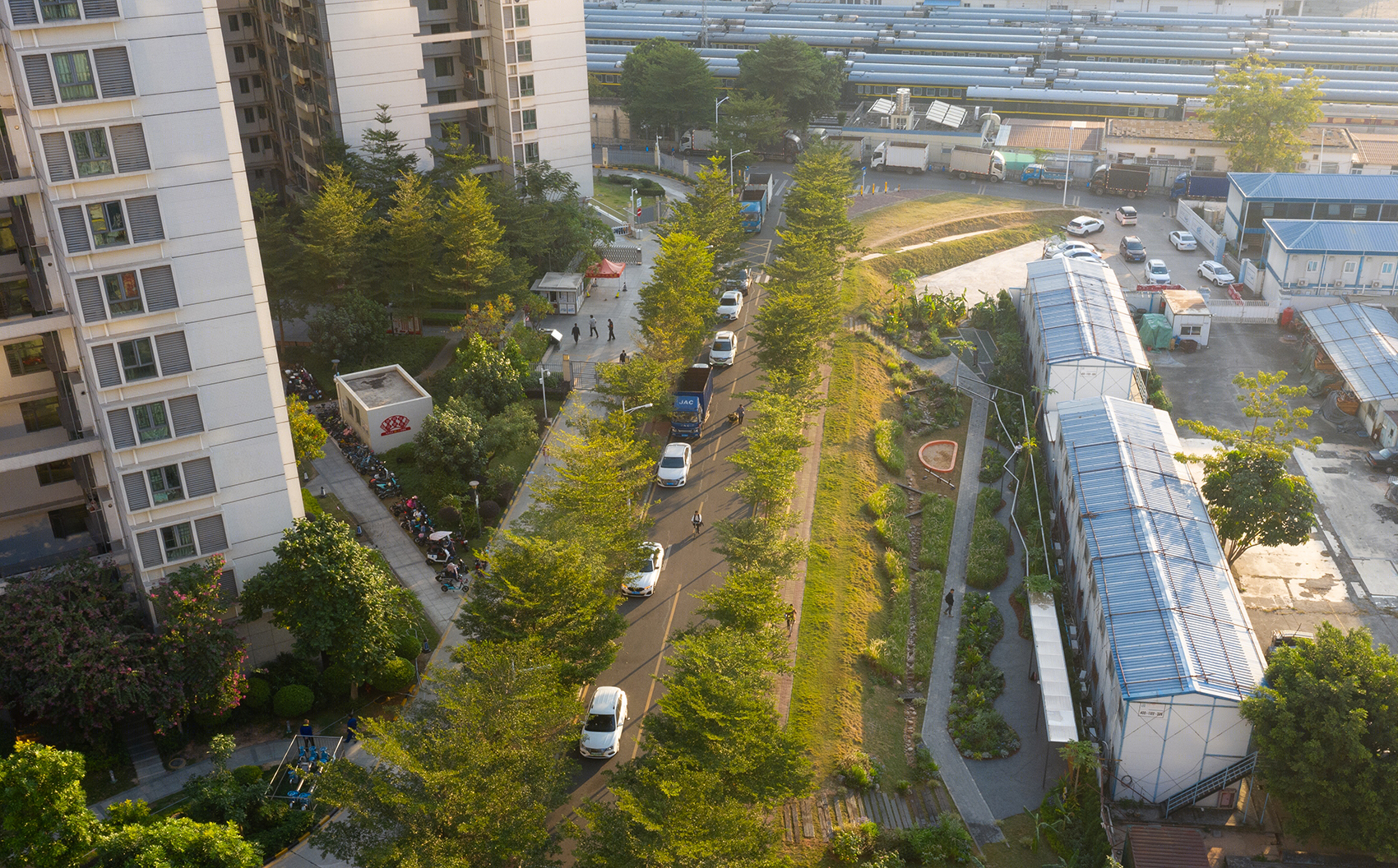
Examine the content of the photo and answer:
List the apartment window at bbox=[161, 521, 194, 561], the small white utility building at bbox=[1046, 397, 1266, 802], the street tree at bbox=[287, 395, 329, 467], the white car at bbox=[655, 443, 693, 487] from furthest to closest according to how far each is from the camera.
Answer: the white car at bbox=[655, 443, 693, 487], the street tree at bbox=[287, 395, 329, 467], the apartment window at bbox=[161, 521, 194, 561], the small white utility building at bbox=[1046, 397, 1266, 802]

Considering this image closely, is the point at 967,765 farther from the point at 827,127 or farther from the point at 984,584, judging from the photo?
the point at 827,127

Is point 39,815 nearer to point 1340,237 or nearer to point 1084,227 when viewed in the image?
point 1340,237

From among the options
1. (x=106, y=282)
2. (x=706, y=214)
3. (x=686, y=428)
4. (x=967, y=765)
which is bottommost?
(x=967, y=765)

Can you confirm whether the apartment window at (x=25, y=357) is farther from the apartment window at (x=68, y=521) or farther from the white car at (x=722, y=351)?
the white car at (x=722, y=351)

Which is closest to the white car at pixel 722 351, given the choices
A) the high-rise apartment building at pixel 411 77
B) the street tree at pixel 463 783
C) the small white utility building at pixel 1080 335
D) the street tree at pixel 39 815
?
the small white utility building at pixel 1080 335

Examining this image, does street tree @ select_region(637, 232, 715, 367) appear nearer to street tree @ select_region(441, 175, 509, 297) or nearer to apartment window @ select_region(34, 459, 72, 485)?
street tree @ select_region(441, 175, 509, 297)

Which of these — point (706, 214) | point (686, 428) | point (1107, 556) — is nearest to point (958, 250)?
point (706, 214)

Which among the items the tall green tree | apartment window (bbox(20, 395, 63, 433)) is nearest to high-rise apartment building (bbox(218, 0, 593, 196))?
apartment window (bbox(20, 395, 63, 433))

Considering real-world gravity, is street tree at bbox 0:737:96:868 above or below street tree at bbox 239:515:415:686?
above
